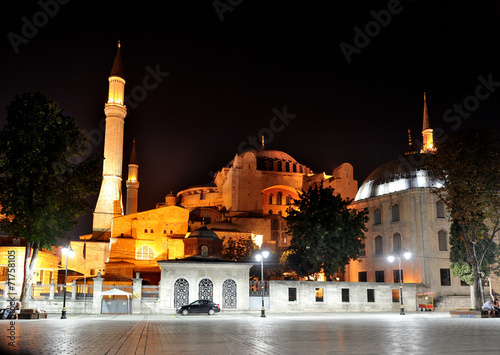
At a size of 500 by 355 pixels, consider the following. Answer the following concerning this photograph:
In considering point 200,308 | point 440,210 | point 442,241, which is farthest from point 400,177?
point 200,308

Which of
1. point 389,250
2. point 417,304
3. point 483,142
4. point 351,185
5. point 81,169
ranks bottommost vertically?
point 417,304

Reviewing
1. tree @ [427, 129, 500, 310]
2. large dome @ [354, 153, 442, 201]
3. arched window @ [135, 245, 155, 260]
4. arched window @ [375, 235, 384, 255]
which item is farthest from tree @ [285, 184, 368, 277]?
arched window @ [135, 245, 155, 260]

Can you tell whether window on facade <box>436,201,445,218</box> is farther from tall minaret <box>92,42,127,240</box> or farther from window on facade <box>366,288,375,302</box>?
tall minaret <box>92,42,127,240</box>

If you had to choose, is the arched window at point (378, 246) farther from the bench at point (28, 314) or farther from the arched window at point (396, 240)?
the bench at point (28, 314)

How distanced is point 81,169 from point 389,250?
32076mm

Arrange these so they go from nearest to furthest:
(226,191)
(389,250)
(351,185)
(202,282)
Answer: (202,282)
(389,250)
(351,185)
(226,191)

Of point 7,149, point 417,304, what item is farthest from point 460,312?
point 7,149

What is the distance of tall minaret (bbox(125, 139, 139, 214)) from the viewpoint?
78.9 meters

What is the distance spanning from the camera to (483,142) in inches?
1162

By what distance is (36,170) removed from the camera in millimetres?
25875

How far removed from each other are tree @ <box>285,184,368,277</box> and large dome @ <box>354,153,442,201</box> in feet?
37.8

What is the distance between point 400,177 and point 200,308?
92.0ft

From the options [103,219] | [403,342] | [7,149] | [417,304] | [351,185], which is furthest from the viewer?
[351,185]

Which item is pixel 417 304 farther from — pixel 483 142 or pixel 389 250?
pixel 483 142
